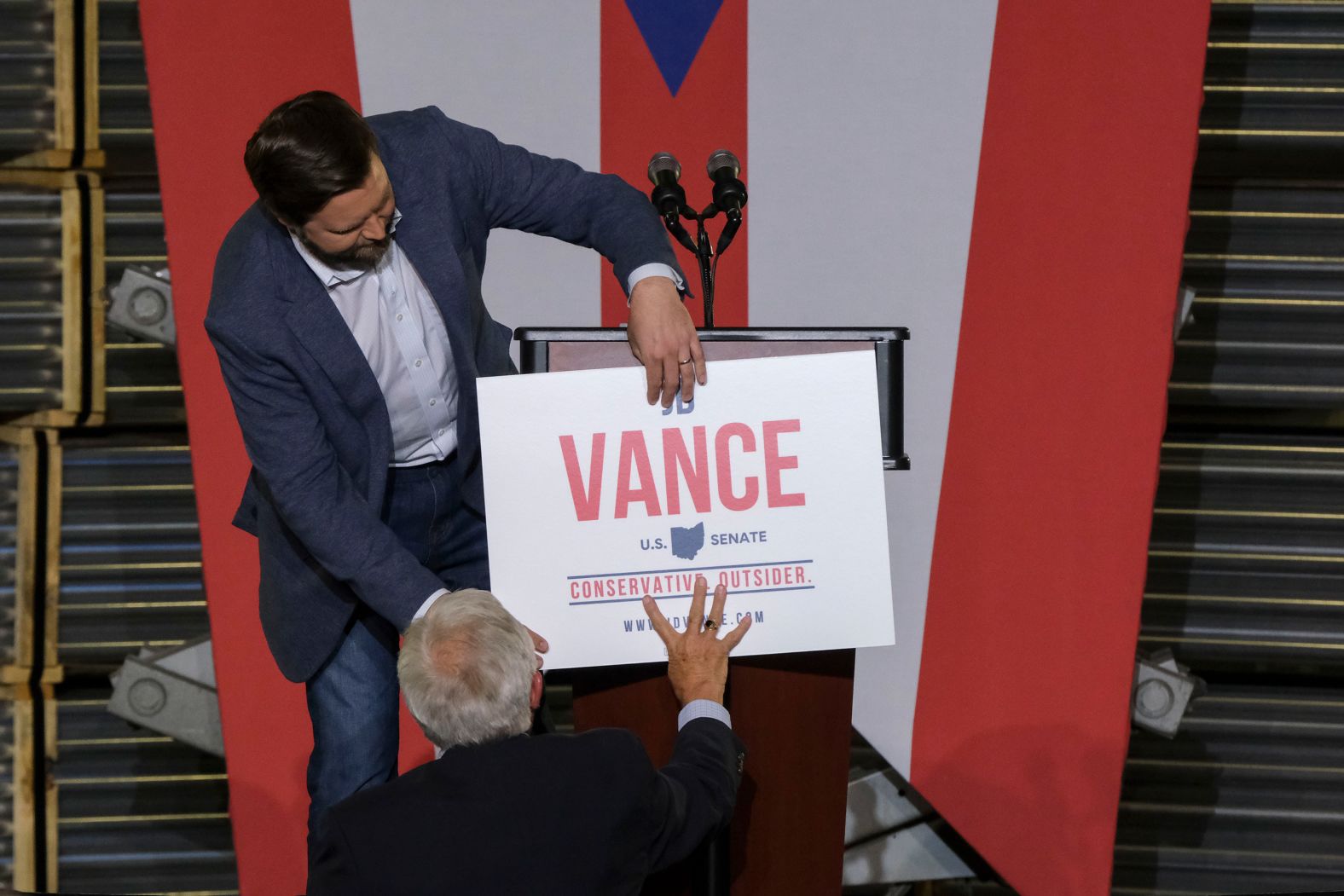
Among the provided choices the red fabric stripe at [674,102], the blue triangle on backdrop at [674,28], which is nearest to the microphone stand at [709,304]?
the red fabric stripe at [674,102]

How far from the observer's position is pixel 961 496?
96.4 inches

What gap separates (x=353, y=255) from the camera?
1.38 meters

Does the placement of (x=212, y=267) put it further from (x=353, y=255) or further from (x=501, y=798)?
(x=501, y=798)

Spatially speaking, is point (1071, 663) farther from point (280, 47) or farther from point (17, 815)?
point (17, 815)

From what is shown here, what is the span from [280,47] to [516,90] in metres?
0.49

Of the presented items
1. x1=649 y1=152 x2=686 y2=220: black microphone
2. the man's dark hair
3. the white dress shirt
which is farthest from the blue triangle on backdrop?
the man's dark hair

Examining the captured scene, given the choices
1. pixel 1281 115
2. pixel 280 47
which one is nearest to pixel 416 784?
pixel 280 47

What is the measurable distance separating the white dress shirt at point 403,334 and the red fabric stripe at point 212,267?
3.57ft

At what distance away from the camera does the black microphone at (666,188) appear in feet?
5.03

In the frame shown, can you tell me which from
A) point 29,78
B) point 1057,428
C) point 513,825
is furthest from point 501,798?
point 29,78

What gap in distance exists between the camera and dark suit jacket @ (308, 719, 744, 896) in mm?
1111

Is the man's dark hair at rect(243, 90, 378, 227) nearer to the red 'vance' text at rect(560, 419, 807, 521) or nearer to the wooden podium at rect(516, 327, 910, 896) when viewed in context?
the wooden podium at rect(516, 327, 910, 896)

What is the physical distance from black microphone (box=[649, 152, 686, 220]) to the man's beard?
14.1 inches

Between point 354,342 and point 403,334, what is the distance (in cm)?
7
